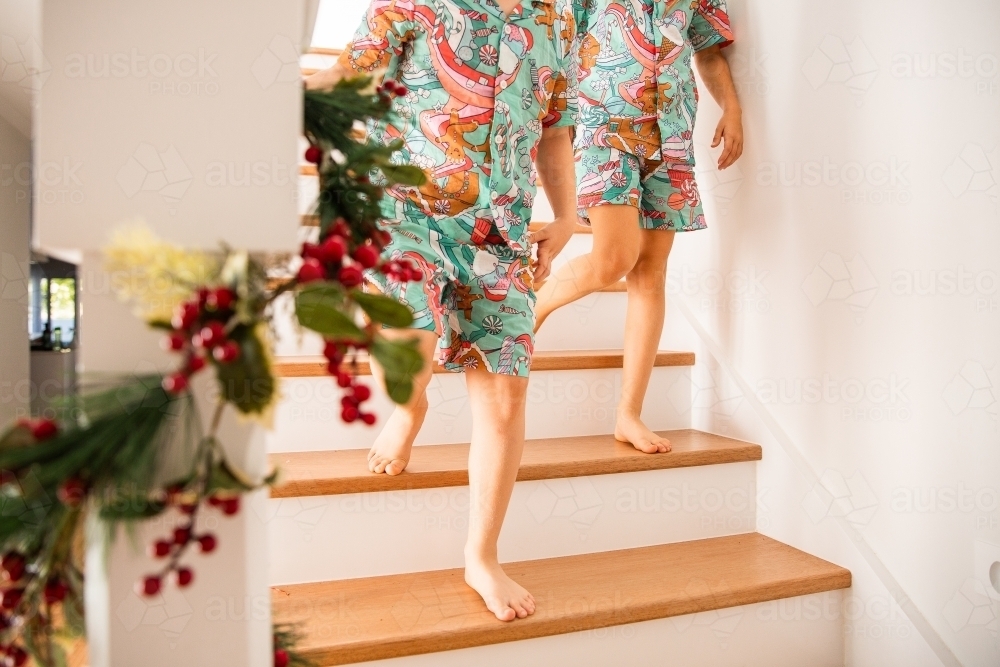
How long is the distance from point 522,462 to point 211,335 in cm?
113

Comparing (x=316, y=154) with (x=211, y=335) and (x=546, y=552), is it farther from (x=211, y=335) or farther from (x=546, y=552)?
(x=546, y=552)

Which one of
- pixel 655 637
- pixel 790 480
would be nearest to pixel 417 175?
pixel 655 637

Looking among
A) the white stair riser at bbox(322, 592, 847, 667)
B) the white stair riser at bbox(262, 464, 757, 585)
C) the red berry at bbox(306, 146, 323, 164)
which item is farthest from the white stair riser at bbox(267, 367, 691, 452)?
the red berry at bbox(306, 146, 323, 164)

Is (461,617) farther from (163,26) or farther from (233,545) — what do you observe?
(163,26)

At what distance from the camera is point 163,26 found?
50 cm

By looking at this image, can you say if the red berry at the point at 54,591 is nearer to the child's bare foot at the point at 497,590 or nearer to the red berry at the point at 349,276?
the red berry at the point at 349,276

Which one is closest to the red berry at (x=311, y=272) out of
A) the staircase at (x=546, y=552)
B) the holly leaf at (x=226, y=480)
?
the holly leaf at (x=226, y=480)

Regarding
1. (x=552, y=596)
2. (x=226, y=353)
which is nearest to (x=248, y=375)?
(x=226, y=353)

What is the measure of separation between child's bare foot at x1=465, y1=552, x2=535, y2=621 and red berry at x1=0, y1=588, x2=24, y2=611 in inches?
33.5

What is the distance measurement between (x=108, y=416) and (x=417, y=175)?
0.30m

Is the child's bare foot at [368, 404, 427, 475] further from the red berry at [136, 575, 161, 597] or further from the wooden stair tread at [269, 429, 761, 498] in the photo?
the red berry at [136, 575, 161, 597]

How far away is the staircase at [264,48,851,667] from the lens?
1.22m

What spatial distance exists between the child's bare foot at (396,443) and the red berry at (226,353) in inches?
39.1

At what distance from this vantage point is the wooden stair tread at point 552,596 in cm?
115
